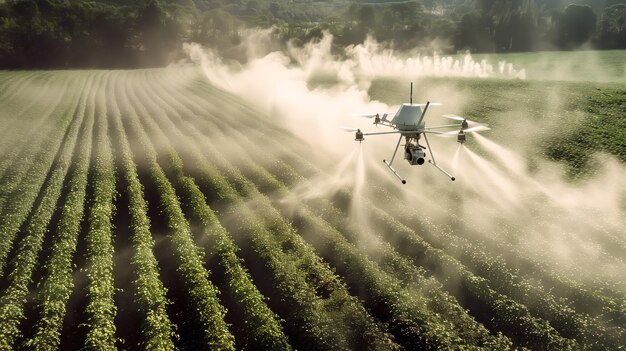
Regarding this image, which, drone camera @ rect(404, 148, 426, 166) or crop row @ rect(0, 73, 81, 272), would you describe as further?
crop row @ rect(0, 73, 81, 272)

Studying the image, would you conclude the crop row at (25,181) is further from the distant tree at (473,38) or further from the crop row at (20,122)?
the distant tree at (473,38)

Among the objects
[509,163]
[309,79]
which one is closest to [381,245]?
[509,163]

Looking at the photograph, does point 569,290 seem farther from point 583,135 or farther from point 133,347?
point 583,135

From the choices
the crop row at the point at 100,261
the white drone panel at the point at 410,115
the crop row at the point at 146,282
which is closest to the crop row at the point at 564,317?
the white drone panel at the point at 410,115

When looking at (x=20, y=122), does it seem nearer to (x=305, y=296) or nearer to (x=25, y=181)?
(x=25, y=181)

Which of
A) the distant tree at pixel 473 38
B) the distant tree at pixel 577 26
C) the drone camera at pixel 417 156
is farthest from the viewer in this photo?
the distant tree at pixel 473 38

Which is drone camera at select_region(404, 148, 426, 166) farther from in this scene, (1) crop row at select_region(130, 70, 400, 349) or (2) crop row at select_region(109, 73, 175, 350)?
(2) crop row at select_region(109, 73, 175, 350)

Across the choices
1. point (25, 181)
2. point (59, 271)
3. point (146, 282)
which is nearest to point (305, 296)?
point (146, 282)

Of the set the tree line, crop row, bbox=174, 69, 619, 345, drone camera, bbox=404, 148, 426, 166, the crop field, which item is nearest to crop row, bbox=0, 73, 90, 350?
the crop field
